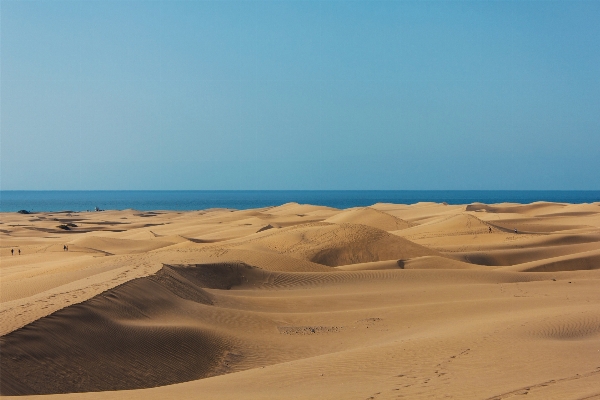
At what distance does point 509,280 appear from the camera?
67.8 ft

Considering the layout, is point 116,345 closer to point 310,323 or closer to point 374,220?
point 310,323

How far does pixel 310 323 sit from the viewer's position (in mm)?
14430

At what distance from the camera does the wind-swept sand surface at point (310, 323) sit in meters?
8.07

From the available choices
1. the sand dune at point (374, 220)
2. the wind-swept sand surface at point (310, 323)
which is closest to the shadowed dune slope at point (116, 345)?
the wind-swept sand surface at point (310, 323)

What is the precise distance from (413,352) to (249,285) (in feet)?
31.9

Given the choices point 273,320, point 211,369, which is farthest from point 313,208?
point 211,369

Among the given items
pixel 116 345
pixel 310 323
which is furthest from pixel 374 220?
pixel 116 345

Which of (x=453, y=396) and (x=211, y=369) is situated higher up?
(x=453, y=396)

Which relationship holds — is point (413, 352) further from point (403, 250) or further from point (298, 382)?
point (403, 250)

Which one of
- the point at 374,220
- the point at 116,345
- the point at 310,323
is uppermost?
the point at 374,220

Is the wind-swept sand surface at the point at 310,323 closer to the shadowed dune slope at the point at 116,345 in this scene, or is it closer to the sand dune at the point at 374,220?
the shadowed dune slope at the point at 116,345

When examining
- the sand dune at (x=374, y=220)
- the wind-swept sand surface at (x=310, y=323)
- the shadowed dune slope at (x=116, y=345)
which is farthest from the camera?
the sand dune at (x=374, y=220)

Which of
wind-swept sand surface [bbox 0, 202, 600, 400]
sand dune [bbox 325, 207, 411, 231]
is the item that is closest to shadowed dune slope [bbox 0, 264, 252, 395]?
wind-swept sand surface [bbox 0, 202, 600, 400]

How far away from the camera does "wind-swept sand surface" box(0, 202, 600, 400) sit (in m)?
8.07
